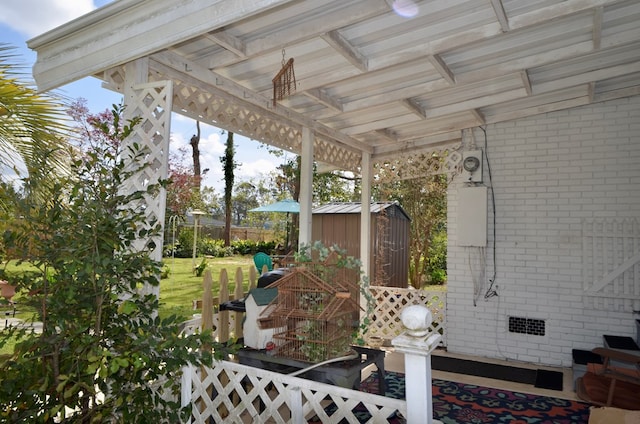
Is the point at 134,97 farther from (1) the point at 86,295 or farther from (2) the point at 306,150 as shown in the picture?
(2) the point at 306,150

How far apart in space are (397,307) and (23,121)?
17.5 ft

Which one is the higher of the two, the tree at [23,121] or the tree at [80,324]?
the tree at [23,121]

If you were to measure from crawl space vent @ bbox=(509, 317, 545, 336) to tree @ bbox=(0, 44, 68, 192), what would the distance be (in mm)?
5354

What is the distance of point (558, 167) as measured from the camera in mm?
5418

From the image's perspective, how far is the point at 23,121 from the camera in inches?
136

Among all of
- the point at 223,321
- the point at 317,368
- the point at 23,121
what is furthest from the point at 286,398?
the point at 23,121

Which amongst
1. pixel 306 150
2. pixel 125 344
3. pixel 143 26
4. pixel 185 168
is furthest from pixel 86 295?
pixel 185 168

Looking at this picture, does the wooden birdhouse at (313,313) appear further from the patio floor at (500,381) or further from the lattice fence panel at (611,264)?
the lattice fence panel at (611,264)

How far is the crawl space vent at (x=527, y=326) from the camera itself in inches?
213

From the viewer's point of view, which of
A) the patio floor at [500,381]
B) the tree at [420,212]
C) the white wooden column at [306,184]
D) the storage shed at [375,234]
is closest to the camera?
the patio floor at [500,381]

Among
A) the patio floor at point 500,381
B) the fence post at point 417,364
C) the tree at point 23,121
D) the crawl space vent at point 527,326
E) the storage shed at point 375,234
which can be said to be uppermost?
the tree at point 23,121

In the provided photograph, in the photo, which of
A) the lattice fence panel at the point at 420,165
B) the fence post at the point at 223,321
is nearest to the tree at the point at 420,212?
the lattice fence panel at the point at 420,165

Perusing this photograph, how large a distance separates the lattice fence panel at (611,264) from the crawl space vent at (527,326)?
0.61m

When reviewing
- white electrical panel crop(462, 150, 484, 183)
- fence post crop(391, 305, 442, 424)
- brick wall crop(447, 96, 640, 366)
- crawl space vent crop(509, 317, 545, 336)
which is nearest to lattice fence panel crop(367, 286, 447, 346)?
brick wall crop(447, 96, 640, 366)
